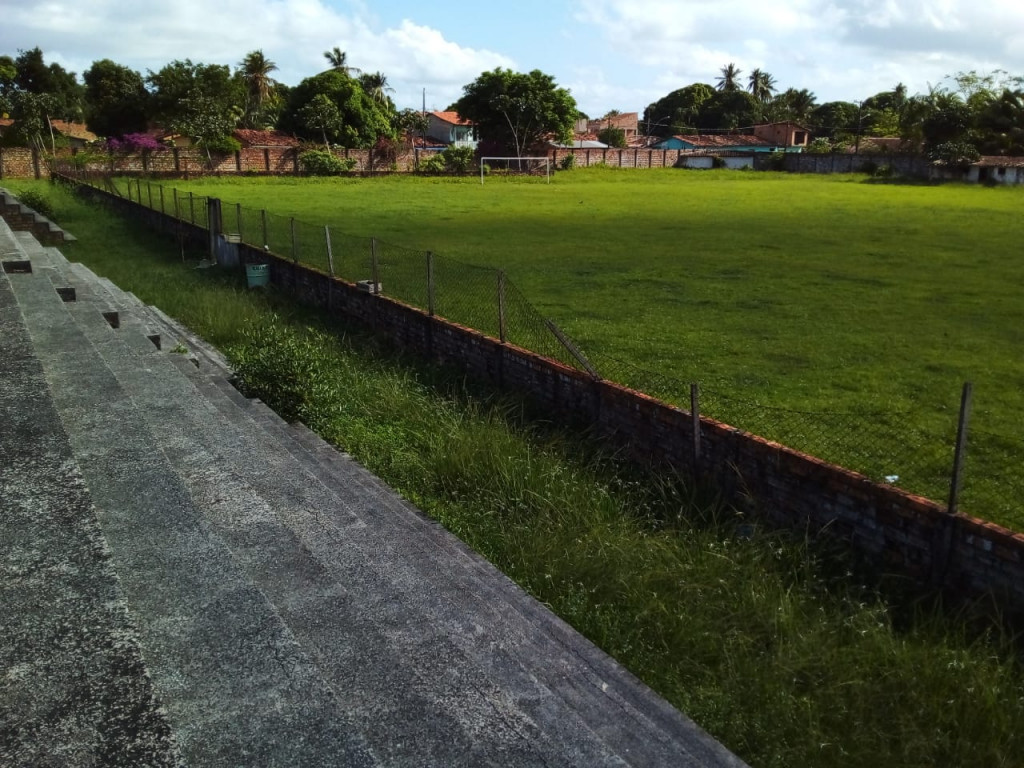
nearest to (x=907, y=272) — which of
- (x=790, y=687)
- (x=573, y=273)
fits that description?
(x=573, y=273)

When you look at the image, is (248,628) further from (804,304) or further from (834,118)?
(834,118)

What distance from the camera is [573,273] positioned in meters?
15.0

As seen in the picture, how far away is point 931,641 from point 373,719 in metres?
2.94

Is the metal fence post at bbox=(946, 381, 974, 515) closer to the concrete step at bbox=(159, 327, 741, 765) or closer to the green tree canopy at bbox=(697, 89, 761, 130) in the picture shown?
the concrete step at bbox=(159, 327, 741, 765)

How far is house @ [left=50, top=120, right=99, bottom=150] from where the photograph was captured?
61188 millimetres

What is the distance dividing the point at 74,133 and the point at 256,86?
70.8 feet

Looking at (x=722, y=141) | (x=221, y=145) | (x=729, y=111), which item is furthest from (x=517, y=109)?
(x=729, y=111)

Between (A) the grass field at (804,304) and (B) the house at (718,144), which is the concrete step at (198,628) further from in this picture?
(B) the house at (718,144)

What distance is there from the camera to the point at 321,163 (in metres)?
50.1

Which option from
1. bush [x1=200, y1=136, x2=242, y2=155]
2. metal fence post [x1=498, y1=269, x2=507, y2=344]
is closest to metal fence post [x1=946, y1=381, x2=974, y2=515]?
metal fence post [x1=498, y1=269, x2=507, y2=344]

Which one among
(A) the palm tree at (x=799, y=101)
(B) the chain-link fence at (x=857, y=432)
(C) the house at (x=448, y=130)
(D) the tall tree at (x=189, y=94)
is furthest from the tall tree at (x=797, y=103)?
(B) the chain-link fence at (x=857, y=432)

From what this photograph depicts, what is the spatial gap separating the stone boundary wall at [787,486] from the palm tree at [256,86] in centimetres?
7705

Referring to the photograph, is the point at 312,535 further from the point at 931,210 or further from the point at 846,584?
the point at 931,210

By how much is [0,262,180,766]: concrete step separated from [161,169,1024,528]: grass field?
4.57 metres
